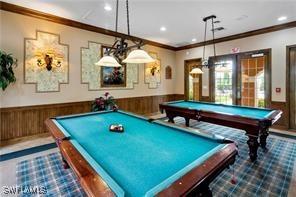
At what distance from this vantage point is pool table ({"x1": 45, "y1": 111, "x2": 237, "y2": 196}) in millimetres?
1001

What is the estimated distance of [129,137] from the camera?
74.6 inches

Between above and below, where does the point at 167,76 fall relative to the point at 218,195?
above

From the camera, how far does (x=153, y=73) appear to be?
22.6 ft

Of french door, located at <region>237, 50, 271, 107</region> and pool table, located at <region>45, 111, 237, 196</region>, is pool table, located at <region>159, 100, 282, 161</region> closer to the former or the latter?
pool table, located at <region>45, 111, 237, 196</region>

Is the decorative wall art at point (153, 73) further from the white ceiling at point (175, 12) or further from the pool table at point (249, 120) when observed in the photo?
the pool table at point (249, 120)

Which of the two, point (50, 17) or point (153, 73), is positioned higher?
point (50, 17)

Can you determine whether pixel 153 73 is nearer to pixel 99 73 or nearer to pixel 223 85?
pixel 99 73

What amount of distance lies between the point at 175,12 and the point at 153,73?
3101 mm

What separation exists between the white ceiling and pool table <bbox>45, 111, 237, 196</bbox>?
2.80 m

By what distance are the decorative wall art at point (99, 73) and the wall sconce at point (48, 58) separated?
65 centimetres

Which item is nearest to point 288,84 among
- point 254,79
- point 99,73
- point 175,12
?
point 254,79

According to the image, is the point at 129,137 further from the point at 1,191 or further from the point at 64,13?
the point at 64,13

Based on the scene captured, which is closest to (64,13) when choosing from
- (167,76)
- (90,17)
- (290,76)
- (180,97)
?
(90,17)

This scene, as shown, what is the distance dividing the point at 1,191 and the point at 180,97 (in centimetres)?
671
